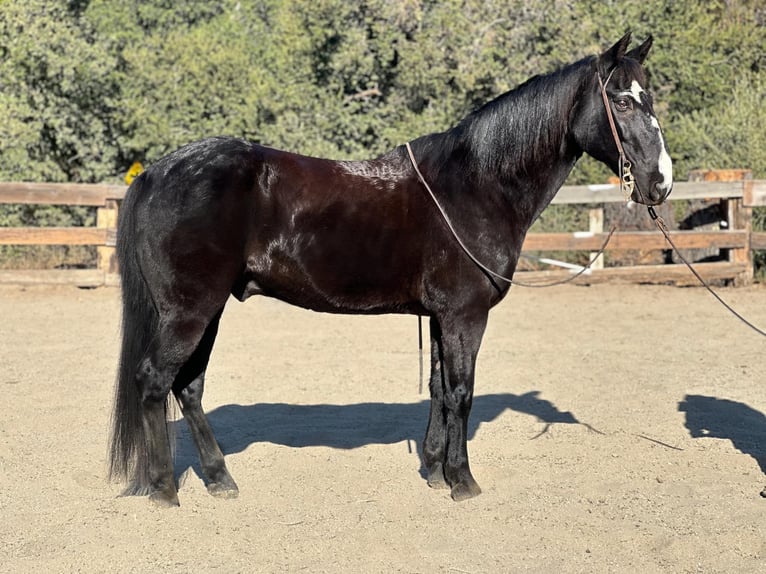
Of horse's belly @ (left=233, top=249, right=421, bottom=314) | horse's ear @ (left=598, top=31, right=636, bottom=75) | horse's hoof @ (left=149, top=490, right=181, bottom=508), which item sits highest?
horse's ear @ (left=598, top=31, right=636, bottom=75)

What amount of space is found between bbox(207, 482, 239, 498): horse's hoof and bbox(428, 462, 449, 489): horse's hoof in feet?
3.28

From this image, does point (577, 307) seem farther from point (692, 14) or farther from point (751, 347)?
point (692, 14)

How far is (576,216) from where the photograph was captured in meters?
Answer: 14.8

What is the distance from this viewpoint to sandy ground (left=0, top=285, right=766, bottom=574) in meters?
3.80

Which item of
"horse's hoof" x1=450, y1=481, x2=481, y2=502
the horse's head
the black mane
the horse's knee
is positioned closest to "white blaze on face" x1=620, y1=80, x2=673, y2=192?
the horse's head

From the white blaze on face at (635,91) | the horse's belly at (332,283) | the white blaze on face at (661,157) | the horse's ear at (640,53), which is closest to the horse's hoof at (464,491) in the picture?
the horse's belly at (332,283)

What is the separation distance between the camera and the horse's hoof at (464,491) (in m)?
4.51

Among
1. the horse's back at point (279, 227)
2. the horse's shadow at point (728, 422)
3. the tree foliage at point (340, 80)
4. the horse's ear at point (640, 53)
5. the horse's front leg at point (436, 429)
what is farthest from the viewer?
the tree foliage at point (340, 80)

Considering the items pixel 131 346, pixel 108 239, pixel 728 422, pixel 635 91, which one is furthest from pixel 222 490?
pixel 108 239

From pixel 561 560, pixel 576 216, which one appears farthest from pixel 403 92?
pixel 561 560

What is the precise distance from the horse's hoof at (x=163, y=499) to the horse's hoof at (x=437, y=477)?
129 cm

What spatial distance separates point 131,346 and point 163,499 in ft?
2.49

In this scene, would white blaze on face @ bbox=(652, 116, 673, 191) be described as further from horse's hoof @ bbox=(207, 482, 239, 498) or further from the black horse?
horse's hoof @ bbox=(207, 482, 239, 498)

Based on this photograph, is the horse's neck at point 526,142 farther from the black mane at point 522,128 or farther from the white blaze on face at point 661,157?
the white blaze on face at point 661,157
